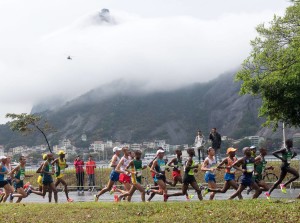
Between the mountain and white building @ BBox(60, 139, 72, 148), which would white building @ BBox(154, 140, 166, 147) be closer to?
the mountain

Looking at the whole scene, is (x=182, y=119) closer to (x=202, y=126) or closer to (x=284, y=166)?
(x=202, y=126)

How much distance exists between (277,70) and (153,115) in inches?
5144

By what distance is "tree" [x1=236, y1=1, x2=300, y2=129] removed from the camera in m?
27.1

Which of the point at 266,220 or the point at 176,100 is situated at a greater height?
the point at 176,100

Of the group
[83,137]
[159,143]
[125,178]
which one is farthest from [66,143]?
[125,178]

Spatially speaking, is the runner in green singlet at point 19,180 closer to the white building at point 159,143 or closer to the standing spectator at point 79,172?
the standing spectator at point 79,172

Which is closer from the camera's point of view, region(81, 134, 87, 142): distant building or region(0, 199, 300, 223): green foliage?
region(0, 199, 300, 223): green foliage

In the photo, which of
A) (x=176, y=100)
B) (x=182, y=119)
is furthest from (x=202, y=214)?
(x=176, y=100)

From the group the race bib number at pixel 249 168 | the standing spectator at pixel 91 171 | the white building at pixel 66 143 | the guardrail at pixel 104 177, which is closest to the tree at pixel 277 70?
the guardrail at pixel 104 177

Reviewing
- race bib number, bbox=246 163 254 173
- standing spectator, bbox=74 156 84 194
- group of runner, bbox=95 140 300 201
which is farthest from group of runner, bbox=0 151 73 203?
standing spectator, bbox=74 156 84 194

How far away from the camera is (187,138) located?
144 meters

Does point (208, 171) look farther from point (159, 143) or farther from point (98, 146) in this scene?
point (159, 143)

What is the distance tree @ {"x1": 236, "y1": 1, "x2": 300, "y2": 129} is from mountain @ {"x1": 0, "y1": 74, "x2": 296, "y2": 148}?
96892mm

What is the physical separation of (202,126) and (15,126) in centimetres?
10450
